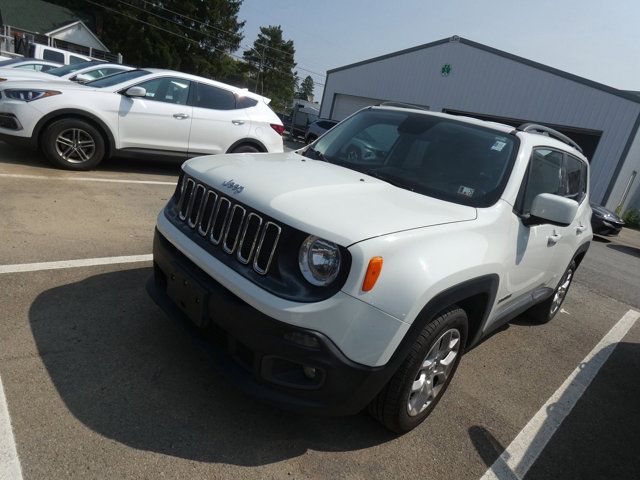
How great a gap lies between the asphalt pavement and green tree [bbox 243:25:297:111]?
69.3 m

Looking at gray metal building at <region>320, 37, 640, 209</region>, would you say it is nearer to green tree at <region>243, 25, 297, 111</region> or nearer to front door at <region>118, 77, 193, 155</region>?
front door at <region>118, 77, 193, 155</region>

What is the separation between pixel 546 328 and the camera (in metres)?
4.79

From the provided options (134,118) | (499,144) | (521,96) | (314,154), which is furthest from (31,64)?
(521,96)

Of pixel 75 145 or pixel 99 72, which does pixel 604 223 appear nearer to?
pixel 75 145

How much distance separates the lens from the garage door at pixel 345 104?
26.1 meters

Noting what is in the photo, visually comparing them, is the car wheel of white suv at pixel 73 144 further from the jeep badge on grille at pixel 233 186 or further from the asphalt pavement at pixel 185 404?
the jeep badge on grille at pixel 233 186

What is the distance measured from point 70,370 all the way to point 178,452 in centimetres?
87

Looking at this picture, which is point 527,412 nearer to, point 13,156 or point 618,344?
point 618,344

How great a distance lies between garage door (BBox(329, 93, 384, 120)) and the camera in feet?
85.5

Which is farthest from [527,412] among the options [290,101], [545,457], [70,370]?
[290,101]

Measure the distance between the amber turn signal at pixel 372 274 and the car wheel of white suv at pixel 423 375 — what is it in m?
0.46

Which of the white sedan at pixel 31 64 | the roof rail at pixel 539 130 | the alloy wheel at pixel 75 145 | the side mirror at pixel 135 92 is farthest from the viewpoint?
the white sedan at pixel 31 64

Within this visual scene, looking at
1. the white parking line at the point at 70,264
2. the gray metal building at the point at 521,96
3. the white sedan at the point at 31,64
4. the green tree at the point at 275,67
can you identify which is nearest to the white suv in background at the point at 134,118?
the white parking line at the point at 70,264

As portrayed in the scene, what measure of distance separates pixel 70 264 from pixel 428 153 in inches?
119
